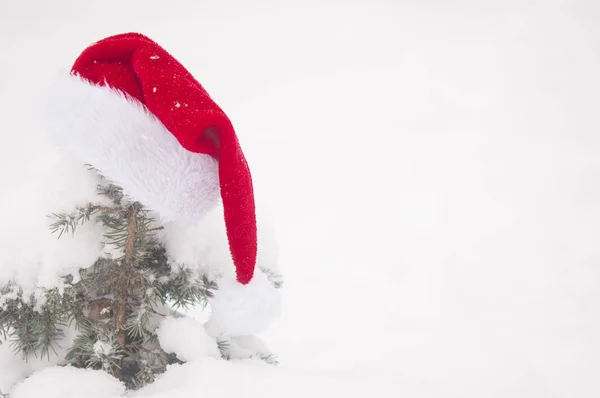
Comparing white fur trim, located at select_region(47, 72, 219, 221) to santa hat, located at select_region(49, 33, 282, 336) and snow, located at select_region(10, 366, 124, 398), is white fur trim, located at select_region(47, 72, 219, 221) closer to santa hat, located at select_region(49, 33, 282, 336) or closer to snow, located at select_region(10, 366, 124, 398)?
santa hat, located at select_region(49, 33, 282, 336)

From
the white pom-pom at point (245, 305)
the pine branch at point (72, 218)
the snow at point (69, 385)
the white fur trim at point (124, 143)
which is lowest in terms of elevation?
the snow at point (69, 385)

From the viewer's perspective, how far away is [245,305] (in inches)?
22.3

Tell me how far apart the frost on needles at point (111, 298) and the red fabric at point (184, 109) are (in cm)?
12

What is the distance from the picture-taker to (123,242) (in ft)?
1.87

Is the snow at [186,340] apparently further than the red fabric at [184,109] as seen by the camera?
Yes

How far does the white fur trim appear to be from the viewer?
0.49 metres

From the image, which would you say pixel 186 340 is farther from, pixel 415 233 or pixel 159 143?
pixel 415 233

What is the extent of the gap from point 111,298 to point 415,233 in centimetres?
235

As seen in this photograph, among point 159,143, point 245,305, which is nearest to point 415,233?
point 245,305

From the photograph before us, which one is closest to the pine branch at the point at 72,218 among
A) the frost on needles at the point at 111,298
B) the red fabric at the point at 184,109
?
the frost on needles at the point at 111,298

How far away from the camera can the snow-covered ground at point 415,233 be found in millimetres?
569

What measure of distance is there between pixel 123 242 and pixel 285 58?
2376 centimetres

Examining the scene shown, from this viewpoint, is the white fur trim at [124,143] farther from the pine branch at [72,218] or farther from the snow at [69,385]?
the snow at [69,385]

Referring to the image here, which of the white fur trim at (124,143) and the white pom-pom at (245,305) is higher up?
the white fur trim at (124,143)
